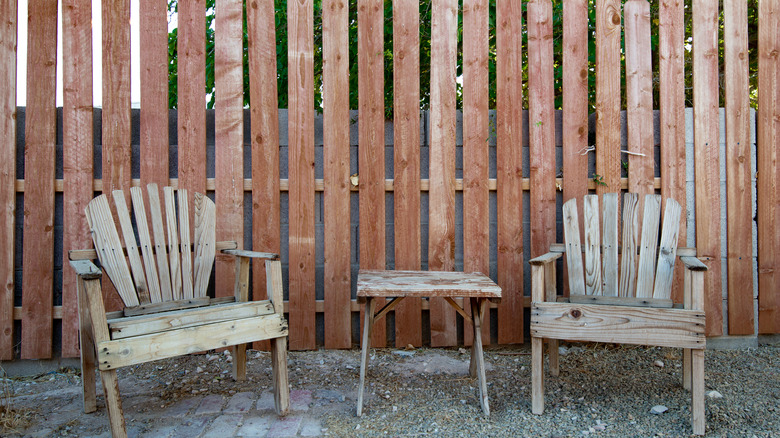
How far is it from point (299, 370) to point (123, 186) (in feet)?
4.67

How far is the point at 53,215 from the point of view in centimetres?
275

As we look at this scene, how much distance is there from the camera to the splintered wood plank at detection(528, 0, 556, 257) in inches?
117

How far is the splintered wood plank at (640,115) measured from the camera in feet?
9.82

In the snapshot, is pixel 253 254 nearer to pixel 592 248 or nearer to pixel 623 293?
pixel 592 248

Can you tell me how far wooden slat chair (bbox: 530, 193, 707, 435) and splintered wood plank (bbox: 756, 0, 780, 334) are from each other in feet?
3.23

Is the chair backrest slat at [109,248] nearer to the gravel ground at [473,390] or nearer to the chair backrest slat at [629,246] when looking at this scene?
the gravel ground at [473,390]

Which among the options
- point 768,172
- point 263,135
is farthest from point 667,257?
point 263,135

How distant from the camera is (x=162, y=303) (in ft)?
7.77

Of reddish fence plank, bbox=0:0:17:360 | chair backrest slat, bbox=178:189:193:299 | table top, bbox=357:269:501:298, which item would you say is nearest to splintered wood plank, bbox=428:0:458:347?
table top, bbox=357:269:501:298

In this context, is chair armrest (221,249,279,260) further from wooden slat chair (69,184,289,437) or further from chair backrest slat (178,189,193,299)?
chair backrest slat (178,189,193,299)

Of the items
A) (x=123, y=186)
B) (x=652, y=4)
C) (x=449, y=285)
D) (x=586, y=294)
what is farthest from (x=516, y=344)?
(x=652, y=4)

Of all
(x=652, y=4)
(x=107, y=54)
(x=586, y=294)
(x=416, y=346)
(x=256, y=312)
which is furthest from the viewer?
(x=652, y=4)

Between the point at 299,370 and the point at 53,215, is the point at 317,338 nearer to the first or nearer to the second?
the point at 299,370

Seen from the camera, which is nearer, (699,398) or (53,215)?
(699,398)
